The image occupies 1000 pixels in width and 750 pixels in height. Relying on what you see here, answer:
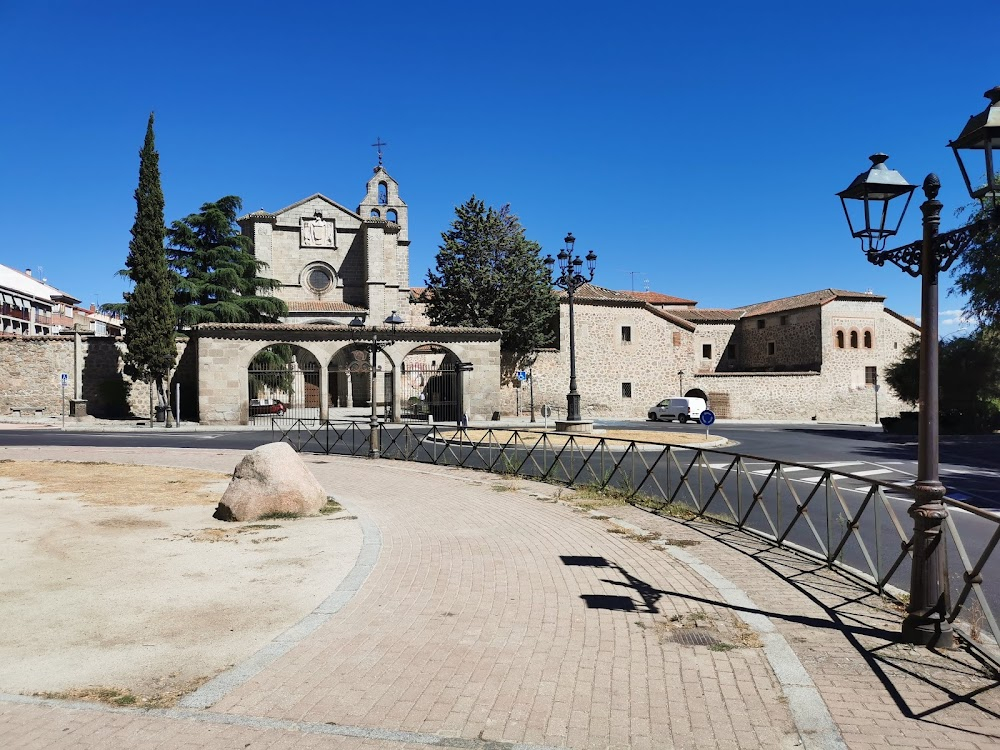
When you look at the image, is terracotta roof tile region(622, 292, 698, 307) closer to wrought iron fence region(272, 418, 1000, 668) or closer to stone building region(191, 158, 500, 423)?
stone building region(191, 158, 500, 423)

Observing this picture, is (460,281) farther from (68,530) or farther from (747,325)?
(68,530)

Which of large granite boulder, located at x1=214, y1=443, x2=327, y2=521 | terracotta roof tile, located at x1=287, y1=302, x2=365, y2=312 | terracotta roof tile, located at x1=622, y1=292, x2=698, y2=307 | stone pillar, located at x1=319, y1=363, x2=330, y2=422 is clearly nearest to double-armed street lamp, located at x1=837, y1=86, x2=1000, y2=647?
large granite boulder, located at x1=214, y1=443, x2=327, y2=521

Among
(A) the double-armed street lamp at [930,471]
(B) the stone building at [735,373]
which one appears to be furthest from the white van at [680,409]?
(A) the double-armed street lamp at [930,471]

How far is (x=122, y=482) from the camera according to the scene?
12.0 meters

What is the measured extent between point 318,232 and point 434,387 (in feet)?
54.9

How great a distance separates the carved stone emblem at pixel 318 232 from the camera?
43188mm

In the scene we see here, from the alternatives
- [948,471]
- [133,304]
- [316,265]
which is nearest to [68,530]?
[948,471]

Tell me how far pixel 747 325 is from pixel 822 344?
23.6ft

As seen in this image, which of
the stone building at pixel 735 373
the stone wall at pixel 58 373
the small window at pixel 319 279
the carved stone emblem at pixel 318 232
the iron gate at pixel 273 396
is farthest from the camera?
the small window at pixel 319 279

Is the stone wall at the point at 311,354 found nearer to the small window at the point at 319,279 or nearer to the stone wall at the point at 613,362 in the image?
the stone wall at the point at 613,362

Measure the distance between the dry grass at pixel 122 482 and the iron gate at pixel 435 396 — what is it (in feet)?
49.4

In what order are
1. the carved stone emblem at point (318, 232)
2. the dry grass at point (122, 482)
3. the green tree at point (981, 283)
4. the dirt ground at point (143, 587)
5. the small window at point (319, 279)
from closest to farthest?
the dirt ground at point (143, 587), the dry grass at point (122, 482), the green tree at point (981, 283), the carved stone emblem at point (318, 232), the small window at point (319, 279)

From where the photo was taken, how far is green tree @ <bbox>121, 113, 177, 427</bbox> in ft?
92.2

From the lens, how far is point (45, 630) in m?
4.77
